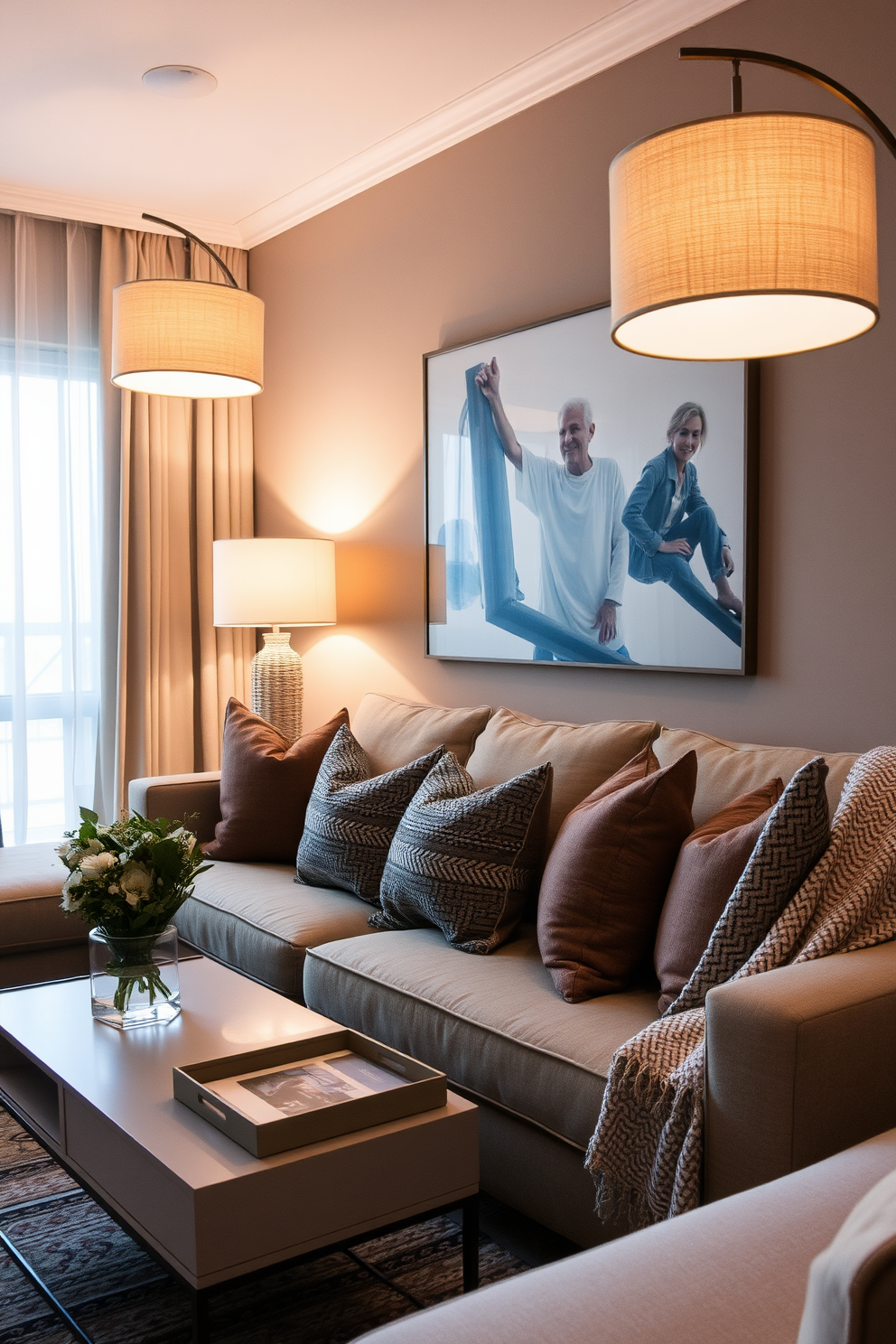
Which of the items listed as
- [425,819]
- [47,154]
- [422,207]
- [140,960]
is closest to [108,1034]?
[140,960]

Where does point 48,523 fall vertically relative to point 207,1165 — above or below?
above

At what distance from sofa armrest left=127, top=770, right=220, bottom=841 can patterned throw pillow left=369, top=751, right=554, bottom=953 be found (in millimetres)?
1337

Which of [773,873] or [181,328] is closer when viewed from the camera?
[773,873]

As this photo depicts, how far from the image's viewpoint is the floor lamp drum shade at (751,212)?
1.48 meters

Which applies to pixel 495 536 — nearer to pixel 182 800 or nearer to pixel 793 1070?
pixel 182 800

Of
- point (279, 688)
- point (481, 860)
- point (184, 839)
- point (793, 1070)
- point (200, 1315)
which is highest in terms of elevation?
point (279, 688)

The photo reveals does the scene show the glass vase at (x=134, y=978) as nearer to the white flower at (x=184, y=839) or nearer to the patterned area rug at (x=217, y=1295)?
the white flower at (x=184, y=839)

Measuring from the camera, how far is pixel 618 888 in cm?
233

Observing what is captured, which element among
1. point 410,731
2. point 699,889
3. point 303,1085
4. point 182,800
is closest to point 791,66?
point 699,889

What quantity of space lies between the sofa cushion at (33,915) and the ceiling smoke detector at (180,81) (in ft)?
7.81

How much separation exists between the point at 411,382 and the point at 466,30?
1184mm

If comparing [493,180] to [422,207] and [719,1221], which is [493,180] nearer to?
[422,207]

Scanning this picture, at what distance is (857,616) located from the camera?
2.73 meters

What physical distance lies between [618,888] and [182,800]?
2.00 m
